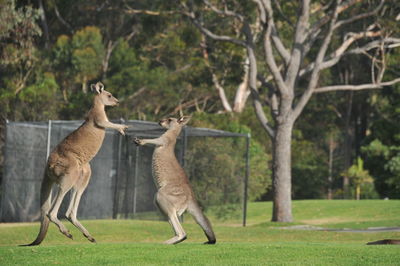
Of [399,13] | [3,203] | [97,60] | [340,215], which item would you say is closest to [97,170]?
[3,203]

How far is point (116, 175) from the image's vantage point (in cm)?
2458

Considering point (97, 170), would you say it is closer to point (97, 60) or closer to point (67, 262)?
point (67, 262)

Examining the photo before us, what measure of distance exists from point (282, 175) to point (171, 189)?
1354 centimetres

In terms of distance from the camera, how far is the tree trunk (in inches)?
1021

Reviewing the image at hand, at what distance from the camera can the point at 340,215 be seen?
29609mm

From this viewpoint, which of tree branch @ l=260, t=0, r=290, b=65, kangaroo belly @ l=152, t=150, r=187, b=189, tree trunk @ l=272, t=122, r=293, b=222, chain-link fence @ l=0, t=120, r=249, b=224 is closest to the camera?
kangaroo belly @ l=152, t=150, r=187, b=189

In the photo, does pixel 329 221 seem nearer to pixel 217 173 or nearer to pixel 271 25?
pixel 217 173

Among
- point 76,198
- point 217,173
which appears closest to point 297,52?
point 217,173

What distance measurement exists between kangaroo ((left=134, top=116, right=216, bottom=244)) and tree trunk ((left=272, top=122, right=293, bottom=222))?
42.2 ft

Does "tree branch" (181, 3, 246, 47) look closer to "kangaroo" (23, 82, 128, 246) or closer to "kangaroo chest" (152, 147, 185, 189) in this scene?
"kangaroo" (23, 82, 128, 246)

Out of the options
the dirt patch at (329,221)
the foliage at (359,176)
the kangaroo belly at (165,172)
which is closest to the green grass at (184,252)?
the kangaroo belly at (165,172)

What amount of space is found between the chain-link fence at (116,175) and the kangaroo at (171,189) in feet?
27.9

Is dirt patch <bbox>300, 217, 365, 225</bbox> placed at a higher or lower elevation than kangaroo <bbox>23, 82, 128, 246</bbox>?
lower

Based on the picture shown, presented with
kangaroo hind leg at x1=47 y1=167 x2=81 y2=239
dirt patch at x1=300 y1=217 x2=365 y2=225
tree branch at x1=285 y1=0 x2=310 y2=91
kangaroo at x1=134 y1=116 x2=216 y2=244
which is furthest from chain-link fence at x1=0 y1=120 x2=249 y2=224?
kangaroo at x1=134 y1=116 x2=216 y2=244
